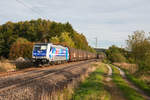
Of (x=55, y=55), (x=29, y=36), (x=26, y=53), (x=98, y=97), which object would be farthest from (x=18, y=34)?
(x=98, y=97)

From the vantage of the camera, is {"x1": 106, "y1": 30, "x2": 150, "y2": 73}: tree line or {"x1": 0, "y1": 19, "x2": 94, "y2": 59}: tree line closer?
{"x1": 106, "y1": 30, "x2": 150, "y2": 73}: tree line

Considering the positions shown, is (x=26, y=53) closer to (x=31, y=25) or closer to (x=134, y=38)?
(x=134, y=38)

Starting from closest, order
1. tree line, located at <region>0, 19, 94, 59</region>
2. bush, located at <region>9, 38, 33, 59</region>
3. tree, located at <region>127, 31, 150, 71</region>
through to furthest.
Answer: tree, located at <region>127, 31, 150, 71</region>, bush, located at <region>9, 38, 33, 59</region>, tree line, located at <region>0, 19, 94, 59</region>

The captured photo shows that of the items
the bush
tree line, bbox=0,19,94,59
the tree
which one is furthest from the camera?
tree line, bbox=0,19,94,59

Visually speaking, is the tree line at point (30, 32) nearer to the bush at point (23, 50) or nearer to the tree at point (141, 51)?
the bush at point (23, 50)

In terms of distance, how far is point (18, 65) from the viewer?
22.1 metres

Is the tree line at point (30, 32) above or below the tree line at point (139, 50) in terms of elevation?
above

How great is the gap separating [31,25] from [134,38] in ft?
183

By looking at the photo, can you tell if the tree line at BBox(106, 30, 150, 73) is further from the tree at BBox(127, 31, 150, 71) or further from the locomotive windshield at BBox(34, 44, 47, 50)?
the locomotive windshield at BBox(34, 44, 47, 50)

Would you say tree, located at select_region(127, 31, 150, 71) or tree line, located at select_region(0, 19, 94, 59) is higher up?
tree line, located at select_region(0, 19, 94, 59)

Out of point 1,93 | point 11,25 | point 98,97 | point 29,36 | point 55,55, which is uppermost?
point 11,25

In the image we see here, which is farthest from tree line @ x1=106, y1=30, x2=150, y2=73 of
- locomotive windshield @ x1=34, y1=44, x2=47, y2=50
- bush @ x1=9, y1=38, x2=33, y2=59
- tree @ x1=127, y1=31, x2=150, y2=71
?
bush @ x1=9, y1=38, x2=33, y2=59

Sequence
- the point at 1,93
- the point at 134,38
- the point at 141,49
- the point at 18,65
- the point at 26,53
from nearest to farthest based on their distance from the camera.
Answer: the point at 1,93, the point at 18,65, the point at 141,49, the point at 134,38, the point at 26,53

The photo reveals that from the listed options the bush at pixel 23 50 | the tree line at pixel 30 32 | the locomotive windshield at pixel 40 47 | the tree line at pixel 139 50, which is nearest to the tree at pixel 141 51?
the tree line at pixel 139 50
